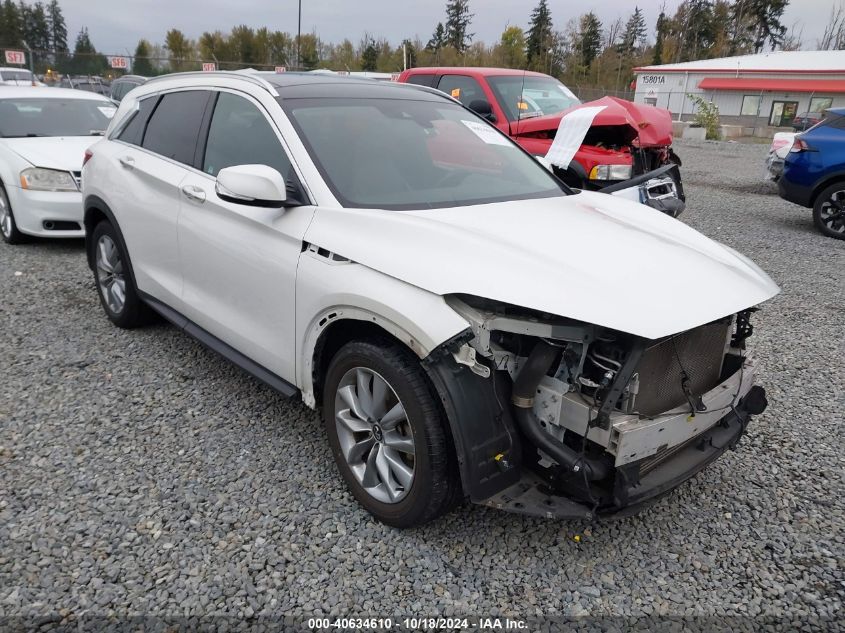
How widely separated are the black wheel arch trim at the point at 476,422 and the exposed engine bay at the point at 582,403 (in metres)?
0.02

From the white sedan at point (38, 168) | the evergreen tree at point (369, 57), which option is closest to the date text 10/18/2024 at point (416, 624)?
the white sedan at point (38, 168)

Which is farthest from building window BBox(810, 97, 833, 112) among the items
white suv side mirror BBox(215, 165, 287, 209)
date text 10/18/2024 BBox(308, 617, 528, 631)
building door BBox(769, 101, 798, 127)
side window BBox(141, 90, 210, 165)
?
date text 10/18/2024 BBox(308, 617, 528, 631)

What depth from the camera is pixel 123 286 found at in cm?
464

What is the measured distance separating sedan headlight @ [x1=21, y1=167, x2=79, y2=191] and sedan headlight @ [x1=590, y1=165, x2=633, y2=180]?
5538 mm

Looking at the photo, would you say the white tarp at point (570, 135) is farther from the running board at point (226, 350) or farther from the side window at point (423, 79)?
the running board at point (226, 350)

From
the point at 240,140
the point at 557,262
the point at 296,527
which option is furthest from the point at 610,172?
the point at 296,527

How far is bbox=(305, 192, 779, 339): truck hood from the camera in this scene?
7.30ft

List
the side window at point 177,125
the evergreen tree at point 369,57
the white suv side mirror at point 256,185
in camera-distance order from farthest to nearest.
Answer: the evergreen tree at point 369,57 < the side window at point 177,125 < the white suv side mirror at point 256,185

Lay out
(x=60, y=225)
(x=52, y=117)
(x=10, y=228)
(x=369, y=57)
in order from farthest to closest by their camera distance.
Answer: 1. (x=369, y=57)
2. (x=52, y=117)
3. (x=10, y=228)
4. (x=60, y=225)

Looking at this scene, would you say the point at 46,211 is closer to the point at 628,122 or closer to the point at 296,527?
the point at 296,527

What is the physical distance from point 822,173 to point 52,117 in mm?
10147

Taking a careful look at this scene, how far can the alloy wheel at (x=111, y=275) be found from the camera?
4621 mm

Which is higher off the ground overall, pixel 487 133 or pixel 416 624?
pixel 487 133

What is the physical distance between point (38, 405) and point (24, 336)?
1281 mm
